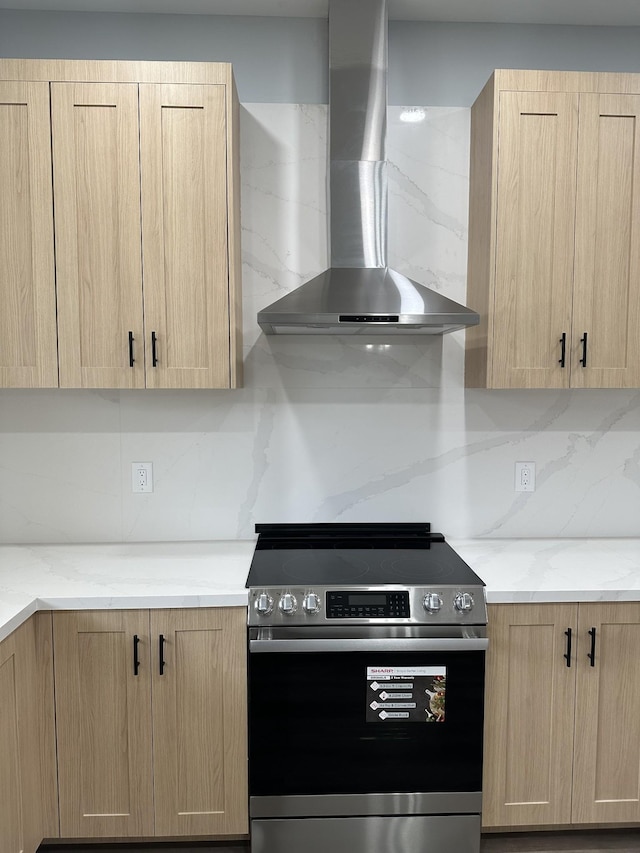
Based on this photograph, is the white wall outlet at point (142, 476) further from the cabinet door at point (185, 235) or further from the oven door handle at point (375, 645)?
the oven door handle at point (375, 645)

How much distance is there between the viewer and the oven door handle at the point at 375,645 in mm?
1825

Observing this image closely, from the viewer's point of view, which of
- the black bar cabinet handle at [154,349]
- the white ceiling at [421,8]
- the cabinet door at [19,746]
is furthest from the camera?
the white ceiling at [421,8]

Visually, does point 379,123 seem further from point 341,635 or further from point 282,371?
point 341,635

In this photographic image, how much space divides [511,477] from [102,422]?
1679 millimetres

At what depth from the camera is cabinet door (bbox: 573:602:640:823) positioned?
1.92 metres

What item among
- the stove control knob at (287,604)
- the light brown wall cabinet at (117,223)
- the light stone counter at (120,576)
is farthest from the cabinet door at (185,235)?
the stove control knob at (287,604)

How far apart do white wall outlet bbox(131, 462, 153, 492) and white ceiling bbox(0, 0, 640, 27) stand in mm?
1721

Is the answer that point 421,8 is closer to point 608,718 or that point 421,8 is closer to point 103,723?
point 608,718

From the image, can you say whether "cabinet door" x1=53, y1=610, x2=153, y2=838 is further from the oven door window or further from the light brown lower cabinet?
the oven door window

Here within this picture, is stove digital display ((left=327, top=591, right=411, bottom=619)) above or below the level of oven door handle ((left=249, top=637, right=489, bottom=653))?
above

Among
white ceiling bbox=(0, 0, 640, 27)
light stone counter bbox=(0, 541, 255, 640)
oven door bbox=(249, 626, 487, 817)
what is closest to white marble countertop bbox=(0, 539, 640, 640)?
light stone counter bbox=(0, 541, 255, 640)

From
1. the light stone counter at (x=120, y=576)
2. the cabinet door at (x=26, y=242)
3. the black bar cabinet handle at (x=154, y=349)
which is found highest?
the cabinet door at (x=26, y=242)

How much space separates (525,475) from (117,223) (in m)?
1.83

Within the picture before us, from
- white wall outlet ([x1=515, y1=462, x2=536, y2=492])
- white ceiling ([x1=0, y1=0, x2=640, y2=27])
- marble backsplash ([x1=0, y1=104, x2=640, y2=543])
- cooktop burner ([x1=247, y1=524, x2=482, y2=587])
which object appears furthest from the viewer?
white wall outlet ([x1=515, y1=462, x2=536, y2=492])
